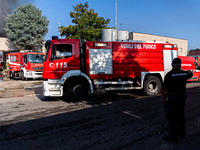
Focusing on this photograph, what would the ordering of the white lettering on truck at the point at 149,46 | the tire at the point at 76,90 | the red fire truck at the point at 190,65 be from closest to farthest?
the tire at the point at 76,90, the white lettering on truck at the point at 149,46, the red fire truck at the point at 190,65

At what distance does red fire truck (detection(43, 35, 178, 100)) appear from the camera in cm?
Result: 748

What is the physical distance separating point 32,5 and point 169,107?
2985 centimetres

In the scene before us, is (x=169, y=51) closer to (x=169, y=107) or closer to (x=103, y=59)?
(x=103, y=59)

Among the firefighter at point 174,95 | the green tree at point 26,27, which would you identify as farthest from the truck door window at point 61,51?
the green tree at point 26,27

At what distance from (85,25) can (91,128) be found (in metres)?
18.8

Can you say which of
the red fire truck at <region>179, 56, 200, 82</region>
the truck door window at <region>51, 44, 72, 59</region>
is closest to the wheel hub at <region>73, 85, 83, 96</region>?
the truck door window at <region>51, 44, 72, 59</region>

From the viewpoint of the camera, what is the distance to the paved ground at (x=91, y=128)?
3.50 m

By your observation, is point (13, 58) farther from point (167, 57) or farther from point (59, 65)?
point (167, 57)

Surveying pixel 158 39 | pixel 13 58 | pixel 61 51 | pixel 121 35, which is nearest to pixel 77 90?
pixel 61 51

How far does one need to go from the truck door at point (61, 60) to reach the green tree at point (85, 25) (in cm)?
1360

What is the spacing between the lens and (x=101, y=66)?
8094 mm

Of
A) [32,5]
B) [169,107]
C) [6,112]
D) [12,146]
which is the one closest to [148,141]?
[169,107]

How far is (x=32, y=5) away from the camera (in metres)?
27.9

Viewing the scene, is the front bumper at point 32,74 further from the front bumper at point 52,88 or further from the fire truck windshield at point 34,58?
the front bumper at point 52,88
